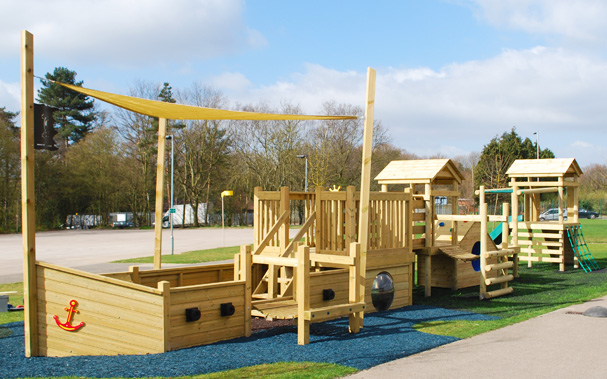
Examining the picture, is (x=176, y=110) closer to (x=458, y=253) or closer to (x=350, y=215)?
(x=350, y=215)

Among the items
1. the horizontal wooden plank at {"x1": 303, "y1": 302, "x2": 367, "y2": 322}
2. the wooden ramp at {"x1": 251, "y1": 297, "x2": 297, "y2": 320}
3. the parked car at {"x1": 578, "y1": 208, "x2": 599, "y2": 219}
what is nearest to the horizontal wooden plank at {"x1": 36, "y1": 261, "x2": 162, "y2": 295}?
the wooden ramp at {"x1": 251, "y1": 297, "x2": 297, "y2": 320}

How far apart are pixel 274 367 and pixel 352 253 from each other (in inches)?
94.0

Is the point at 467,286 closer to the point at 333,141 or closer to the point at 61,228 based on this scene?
the point at 333,141

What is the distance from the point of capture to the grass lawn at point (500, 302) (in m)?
6.28

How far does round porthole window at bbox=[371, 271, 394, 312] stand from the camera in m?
10.8

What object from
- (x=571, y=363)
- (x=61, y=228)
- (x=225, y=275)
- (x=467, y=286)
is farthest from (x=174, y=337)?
(x=61, y=228)

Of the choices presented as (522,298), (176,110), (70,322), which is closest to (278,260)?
(176,110)

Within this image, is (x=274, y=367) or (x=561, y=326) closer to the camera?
(x=274, y=367)

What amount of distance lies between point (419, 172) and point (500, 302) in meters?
3.37

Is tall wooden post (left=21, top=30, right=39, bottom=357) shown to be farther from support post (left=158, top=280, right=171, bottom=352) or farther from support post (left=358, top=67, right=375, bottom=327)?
support post (left=358, top=67, right=375, bottom=327)

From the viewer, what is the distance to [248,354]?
7.02 meters

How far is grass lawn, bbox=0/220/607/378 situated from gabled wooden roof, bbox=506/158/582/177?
3.26 m

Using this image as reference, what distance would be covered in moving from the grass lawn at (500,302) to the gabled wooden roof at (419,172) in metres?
2.70

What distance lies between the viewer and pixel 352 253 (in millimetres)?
8250
